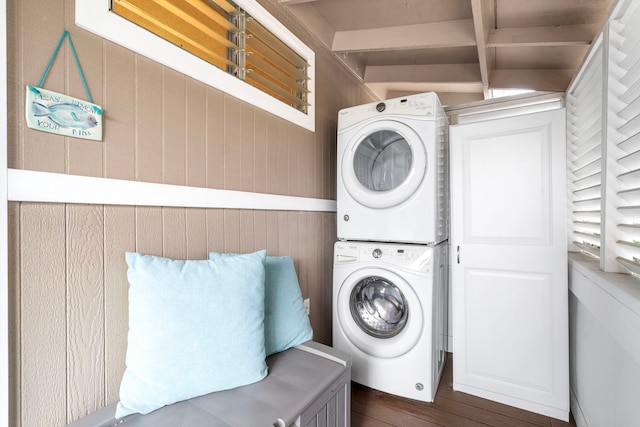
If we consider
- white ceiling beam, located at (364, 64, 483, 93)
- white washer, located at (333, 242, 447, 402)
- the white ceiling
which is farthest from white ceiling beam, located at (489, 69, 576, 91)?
white washer, located at (333, 242, 447, 402)

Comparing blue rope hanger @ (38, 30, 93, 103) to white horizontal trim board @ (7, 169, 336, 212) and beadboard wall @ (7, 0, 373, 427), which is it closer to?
beadboard wall @ (7, 0, 373, 427)

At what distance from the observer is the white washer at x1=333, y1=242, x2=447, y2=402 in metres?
1.83

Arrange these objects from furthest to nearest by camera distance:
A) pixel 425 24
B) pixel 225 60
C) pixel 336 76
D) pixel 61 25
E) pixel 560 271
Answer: pixel 336 76 < pixel 425 24 < pixel 560 271 < pixel 225 60 < pixel 61 25

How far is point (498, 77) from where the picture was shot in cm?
257

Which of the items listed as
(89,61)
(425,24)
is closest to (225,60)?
(89,61)

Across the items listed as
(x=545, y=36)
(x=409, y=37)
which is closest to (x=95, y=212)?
(x=409, y=37)

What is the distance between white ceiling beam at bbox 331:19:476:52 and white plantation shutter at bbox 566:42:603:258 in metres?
0.67

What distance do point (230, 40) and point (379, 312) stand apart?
1843mm

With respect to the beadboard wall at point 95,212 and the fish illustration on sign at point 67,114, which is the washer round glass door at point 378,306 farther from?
the fish illustration on sign at point 67,114

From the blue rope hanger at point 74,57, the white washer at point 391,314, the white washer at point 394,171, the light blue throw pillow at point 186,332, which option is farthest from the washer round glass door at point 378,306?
the blue rope hanger at point 74,57

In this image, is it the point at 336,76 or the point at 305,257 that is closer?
the point at 305,257

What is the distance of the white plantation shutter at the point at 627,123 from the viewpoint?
107cm

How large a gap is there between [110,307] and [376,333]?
1.50 meters

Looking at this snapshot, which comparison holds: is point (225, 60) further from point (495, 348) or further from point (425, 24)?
point (495, 348)
